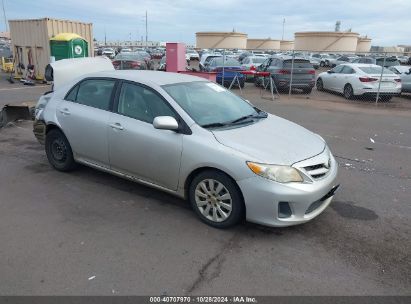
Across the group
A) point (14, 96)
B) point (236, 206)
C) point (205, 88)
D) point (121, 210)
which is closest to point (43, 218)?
point (121, 210)

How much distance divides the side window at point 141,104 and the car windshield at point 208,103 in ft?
0.55

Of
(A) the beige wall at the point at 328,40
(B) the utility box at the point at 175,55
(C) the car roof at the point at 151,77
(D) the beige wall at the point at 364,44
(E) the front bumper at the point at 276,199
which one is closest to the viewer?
(E) the front bumper at the point at 276,199

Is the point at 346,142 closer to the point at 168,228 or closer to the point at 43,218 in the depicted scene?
the point at 168,228

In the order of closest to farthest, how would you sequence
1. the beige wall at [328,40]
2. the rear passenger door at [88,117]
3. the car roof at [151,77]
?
the car roof at [151,77], the rear passenger door at [88,117], the beige wall at [328,40]

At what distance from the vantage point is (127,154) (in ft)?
14.9

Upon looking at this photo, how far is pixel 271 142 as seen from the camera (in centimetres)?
399

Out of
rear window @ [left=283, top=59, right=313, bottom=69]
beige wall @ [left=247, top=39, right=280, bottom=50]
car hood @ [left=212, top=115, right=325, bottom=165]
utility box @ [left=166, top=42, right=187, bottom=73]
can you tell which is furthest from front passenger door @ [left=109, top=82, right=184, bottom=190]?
beige wall @ [left=247, top=39, right=280, bottom=50]

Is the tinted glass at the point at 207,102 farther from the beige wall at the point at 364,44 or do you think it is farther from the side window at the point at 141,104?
the beige wall at the point at 364,44

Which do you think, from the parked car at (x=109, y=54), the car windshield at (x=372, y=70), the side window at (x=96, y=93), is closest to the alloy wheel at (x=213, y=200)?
the side window at (x=96, y=93)

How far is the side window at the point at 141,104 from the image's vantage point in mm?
4359

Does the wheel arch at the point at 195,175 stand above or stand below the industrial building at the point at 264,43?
below

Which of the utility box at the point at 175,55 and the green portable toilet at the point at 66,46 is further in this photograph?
the green portable toilet at the point at 66,46

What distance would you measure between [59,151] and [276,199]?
3432 millimetres

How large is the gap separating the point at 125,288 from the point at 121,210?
58.7 inches
